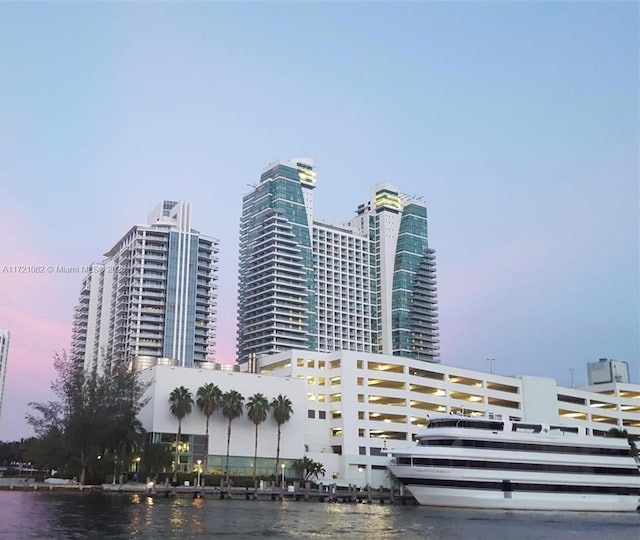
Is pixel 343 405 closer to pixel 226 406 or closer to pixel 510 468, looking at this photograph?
pixel 226 406

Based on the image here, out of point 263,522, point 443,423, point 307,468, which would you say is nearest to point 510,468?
point 443,423

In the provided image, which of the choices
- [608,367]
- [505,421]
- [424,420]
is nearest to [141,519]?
[505,421]

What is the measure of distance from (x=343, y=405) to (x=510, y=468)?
36.1 meters

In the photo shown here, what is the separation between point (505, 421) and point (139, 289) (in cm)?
12719

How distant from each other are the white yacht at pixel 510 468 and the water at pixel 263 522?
3.50 meters

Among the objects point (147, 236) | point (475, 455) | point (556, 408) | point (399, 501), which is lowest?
point (399, 501)

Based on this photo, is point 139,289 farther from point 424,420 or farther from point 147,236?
point 424,420

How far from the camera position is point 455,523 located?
65375 mm

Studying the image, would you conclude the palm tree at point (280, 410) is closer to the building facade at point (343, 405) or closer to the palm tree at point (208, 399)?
the building facade at point (343, 405)

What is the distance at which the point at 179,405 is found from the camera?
335 ft

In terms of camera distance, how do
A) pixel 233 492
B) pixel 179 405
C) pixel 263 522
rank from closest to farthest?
pixel 263 522 → pixel 233 492 → pixel 179 405

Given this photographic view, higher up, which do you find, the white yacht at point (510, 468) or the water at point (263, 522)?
the white yacht at point (510, 468)

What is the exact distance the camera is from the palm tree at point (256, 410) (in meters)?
107

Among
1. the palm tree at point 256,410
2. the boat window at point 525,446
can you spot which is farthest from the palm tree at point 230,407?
the boat window at point 525,446
